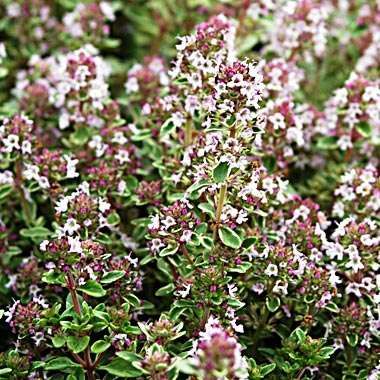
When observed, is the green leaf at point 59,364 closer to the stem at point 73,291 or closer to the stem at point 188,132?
the stem at point 73,291

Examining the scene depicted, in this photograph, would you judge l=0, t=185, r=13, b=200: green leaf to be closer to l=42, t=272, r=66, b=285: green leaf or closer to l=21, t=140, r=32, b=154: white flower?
l=21, t=140, r=32, b=154: white flower

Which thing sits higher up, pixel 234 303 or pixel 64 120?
pixel 64 120

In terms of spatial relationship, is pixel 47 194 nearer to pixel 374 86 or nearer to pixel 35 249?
pixel 35 249

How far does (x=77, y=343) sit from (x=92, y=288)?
8.3 inches

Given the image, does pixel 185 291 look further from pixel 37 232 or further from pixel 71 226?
pixel 37 232

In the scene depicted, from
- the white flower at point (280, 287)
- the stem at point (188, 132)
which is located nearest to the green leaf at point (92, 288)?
the white flower at point (280, 287)

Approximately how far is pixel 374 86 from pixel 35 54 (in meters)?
2.27

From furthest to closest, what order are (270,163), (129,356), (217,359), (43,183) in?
(270,163) → (43,183) → (129,356) → (217,359)

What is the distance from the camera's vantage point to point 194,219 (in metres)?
2.38

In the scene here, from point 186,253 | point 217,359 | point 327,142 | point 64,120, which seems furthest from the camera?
point 327,142

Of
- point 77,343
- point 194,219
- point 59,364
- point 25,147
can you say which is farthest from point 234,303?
point 25,147

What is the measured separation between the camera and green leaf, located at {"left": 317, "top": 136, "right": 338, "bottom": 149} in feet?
10.9

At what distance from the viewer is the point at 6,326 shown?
280 centimetres

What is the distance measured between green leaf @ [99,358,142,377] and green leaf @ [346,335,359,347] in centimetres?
94
